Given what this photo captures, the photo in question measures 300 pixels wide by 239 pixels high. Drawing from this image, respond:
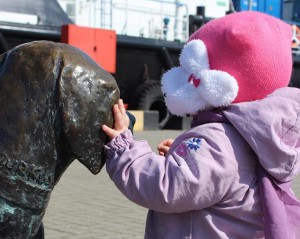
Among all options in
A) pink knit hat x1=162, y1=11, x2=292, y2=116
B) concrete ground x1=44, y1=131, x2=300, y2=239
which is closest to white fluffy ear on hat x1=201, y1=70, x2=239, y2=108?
pink knit hat x1=162, y1=11, x2=292, y2=116

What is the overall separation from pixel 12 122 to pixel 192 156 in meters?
0.53

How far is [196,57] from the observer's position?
200 centimetres

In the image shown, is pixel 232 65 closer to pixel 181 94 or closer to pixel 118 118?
pixel 181 94

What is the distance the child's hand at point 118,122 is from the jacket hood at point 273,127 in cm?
33

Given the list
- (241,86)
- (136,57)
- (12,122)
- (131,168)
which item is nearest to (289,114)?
(241,86)

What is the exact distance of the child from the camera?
6.14 feet

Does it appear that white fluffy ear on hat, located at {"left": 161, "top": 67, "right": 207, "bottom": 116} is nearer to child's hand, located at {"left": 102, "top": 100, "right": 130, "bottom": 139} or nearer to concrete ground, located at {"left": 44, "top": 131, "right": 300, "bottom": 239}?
child's hand, located at {"left": 102, "top": 100, "right": 130, "bottom": 139}

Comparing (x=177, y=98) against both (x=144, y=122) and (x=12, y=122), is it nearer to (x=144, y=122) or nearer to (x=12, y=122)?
(x=12, y=122)

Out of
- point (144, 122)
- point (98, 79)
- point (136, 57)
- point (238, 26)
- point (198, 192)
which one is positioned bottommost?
point (144, 122)

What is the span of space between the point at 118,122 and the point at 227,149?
34 centimetres

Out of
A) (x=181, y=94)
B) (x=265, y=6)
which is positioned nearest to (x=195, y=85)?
(x=181, y=94)

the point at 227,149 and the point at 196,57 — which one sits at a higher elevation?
the point at 196,57

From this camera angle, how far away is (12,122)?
5.35 ft

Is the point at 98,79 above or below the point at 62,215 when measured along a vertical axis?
above
